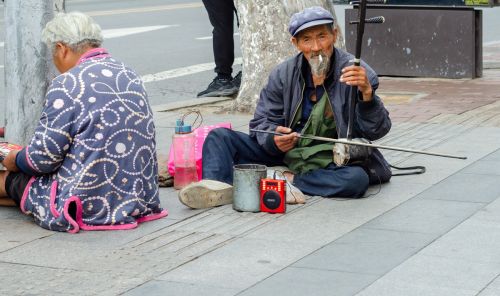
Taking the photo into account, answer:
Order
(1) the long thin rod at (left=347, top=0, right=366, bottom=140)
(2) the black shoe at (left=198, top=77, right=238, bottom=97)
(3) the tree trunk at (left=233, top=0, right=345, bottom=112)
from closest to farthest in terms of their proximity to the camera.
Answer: (1) the long thin rod at (left=347, top=0, right=366, bottom=140), (3) the tree trunk at (left=233, top=0, right=345, bottom=112), (2) the black shoe at (left=198, top=77, right=238, bottom=97)

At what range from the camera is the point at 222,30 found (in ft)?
36.4


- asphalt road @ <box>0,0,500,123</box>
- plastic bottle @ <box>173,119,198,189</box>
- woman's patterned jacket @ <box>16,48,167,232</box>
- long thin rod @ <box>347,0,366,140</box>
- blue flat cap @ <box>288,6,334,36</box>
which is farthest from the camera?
asphalt road @ <box>0,0,500,123</box>

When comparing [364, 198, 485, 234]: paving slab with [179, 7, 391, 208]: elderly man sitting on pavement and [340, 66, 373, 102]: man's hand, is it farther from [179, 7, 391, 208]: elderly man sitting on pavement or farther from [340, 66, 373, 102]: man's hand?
[340, 66, 373, 102]: man's hand

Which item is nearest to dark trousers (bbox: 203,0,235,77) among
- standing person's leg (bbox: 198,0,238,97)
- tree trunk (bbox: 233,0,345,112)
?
standing person's leg (bbox: 198,0,238,97)

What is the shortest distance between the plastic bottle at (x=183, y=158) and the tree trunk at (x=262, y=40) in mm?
2846

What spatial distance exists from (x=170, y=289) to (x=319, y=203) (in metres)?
1.77

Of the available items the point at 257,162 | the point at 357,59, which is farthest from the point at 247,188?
the point at 357,59

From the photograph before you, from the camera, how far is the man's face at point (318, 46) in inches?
261

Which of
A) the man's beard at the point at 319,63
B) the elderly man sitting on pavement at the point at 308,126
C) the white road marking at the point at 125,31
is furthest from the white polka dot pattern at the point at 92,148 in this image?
the white road marking at the point at 125,31

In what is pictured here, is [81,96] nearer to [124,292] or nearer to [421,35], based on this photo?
[124,292]

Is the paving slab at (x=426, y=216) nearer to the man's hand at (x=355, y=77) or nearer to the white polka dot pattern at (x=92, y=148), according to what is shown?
the man's hand at (x=355, y=77)

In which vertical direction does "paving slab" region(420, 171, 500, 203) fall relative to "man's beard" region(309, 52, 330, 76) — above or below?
below

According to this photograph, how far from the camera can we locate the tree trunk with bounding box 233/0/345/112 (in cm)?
984

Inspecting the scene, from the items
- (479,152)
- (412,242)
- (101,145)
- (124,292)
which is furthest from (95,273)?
(479,152)
